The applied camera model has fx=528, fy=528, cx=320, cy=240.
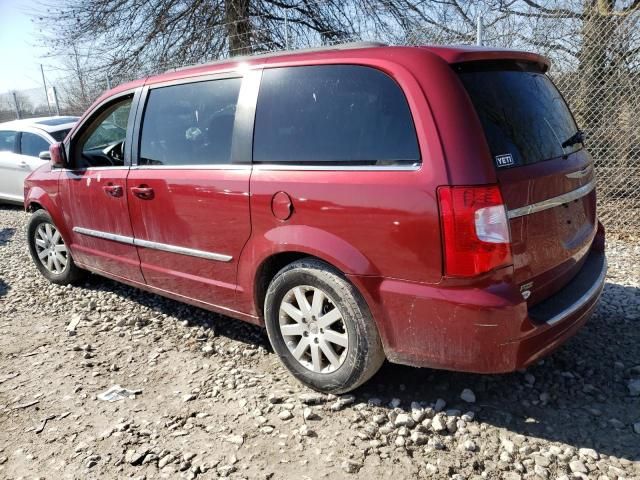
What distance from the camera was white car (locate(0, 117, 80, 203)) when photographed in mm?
8445

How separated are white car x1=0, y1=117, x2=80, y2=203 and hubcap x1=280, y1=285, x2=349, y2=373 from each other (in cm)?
685

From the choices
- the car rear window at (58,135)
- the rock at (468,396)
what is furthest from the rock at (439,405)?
the car rear window at (58,135)

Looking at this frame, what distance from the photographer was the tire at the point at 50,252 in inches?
196

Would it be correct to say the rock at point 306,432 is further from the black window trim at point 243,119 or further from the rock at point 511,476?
the black window trim at point 243,119

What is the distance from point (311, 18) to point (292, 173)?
1140cm

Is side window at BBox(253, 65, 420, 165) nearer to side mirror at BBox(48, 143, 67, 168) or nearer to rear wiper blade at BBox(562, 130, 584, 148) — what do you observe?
rear wiper blade at BBox(562, 130, 584, 148)

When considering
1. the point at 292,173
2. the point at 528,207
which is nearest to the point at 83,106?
the point at 292,173

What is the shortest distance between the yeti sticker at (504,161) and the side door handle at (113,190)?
2.69 meters

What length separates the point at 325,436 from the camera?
2.64 metres

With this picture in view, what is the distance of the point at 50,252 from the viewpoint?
5.13 m

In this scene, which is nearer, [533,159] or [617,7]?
[533,159]

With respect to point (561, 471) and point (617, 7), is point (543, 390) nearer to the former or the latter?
point (561, 471)

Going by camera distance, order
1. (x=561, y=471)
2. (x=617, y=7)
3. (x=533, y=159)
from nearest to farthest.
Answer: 1. (x=561, y=471)
2. (x=533, y=159)
3. (x=617, y=7)

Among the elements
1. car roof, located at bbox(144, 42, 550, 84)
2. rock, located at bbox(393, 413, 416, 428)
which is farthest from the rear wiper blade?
rock, located at bbox(393, 413, 416, 428)
